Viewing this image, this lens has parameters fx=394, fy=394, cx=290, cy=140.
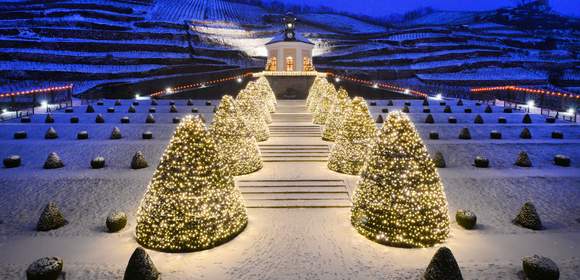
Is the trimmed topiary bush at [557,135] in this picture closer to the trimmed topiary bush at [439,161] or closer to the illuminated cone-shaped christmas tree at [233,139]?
the trimmed topiary bush at [439,161]

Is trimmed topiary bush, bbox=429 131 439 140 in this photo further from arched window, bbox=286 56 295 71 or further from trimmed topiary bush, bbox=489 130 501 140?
arched window, bbox=286 56 295 71

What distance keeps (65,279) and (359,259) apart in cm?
648

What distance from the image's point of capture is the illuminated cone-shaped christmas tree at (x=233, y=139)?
1495cm

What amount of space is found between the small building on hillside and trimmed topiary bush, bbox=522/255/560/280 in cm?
3960

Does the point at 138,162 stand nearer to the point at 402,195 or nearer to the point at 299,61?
the point at 402,195

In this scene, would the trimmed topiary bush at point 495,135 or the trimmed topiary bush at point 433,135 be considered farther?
the trimmed topiary bush at point 495,135

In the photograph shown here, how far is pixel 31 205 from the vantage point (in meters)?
13.1

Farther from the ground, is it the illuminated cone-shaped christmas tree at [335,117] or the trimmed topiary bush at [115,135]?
the illuminated cone-shaped christmas tree at [335,117]

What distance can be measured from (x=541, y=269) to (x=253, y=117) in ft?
44.9

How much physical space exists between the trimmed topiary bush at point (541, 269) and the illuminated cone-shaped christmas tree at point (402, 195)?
6.99ft

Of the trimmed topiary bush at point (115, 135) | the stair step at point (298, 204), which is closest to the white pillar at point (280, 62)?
the trimmed topiary bush at point (115, 135)

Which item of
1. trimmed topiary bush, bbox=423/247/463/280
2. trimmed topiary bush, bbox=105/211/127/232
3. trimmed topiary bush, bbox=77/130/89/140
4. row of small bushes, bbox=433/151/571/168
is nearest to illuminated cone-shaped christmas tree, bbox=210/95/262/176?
trimmed topiary bush, bbox=105/211/127/232

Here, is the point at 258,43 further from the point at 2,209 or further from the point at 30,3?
the point at 2,209

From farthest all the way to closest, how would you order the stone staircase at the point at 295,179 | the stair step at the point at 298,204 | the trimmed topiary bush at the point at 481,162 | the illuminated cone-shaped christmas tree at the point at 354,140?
1. the trimmed topiary bush at the point at 481,162
2. the illuminated cone-shaped christmas tree at the point at 354,140
3. the stone staircase at the point at 295,179
4. the stair step at the point at 298,204
